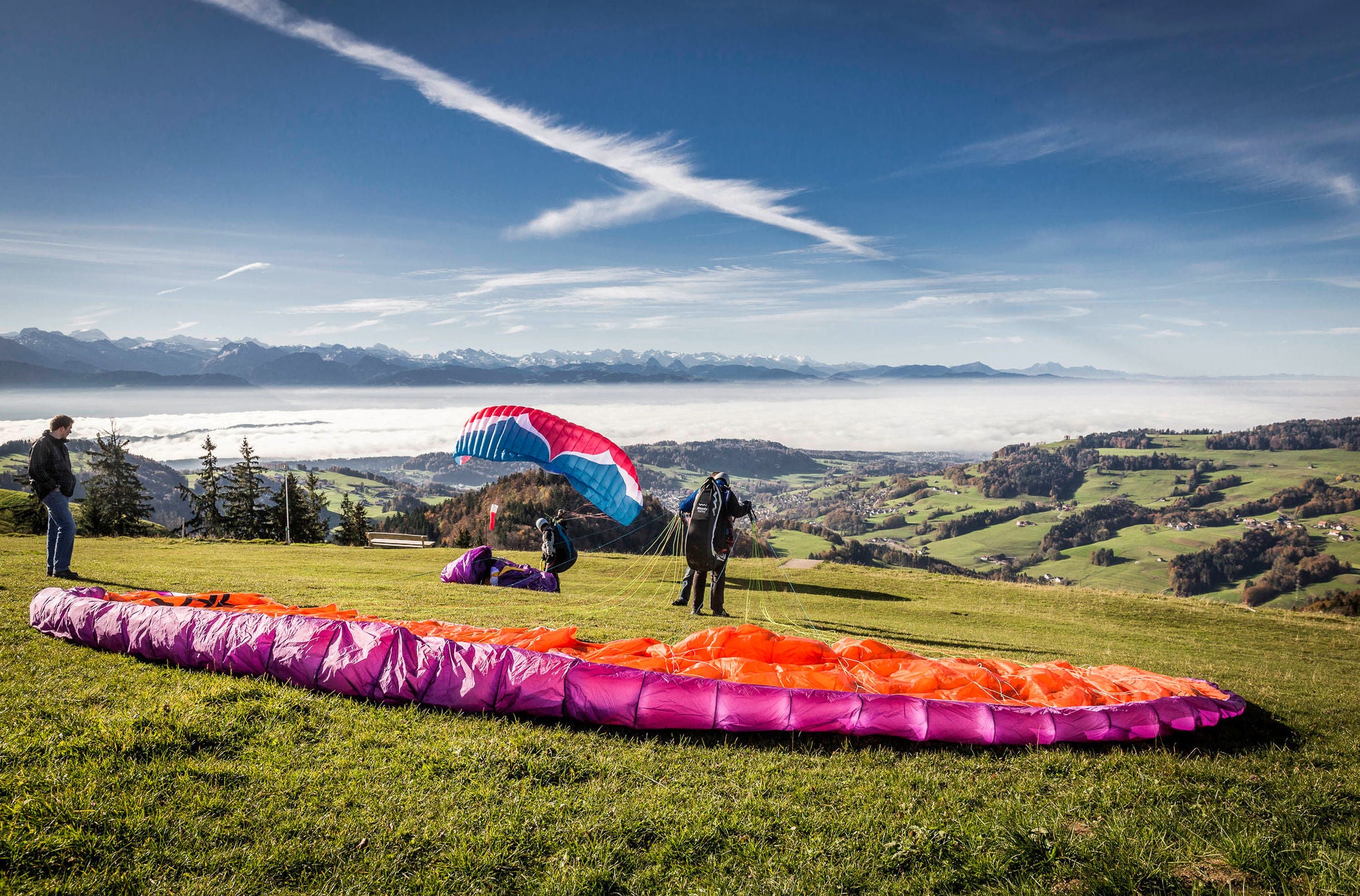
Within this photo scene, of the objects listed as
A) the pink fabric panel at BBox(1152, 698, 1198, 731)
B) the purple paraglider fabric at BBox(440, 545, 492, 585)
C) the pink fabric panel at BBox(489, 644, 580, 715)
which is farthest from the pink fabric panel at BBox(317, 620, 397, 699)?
the purple paraglider fabric at BBox(440, 545, 492, 585)

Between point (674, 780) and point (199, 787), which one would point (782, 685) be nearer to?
point (674, 780)

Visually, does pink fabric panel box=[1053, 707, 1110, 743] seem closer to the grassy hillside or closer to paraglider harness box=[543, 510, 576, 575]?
paraglider harness box=[543, 510, 576, 575]

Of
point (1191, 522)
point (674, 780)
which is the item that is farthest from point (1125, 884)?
point (1191, 522)

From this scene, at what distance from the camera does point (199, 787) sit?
12.9 feet

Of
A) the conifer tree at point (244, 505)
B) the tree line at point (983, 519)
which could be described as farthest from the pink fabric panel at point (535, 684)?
the tree line at point (983, 519)

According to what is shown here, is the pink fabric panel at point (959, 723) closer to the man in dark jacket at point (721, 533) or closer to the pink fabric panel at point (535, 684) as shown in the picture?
the pink fabric panel at point (535, 684)

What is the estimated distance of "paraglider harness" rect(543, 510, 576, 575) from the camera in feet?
58.0

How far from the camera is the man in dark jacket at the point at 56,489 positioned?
400 inches

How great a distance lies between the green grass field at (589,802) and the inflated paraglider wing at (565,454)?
9.90m

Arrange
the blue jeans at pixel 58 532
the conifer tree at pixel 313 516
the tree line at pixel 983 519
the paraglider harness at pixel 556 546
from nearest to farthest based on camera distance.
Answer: the blue jeans at pixel 58 532 < the paraglider harness at pixel 556 546 < the conifer tree at pixel 313 516 < the tree line at pixel 983 519

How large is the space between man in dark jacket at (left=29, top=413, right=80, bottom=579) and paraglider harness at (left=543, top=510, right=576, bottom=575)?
9548 millimetres

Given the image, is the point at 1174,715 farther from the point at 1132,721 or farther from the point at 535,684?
the point at 535,684

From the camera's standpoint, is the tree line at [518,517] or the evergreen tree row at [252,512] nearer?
the evergreen tree row at [252,512]

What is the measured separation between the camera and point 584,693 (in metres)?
5.30
